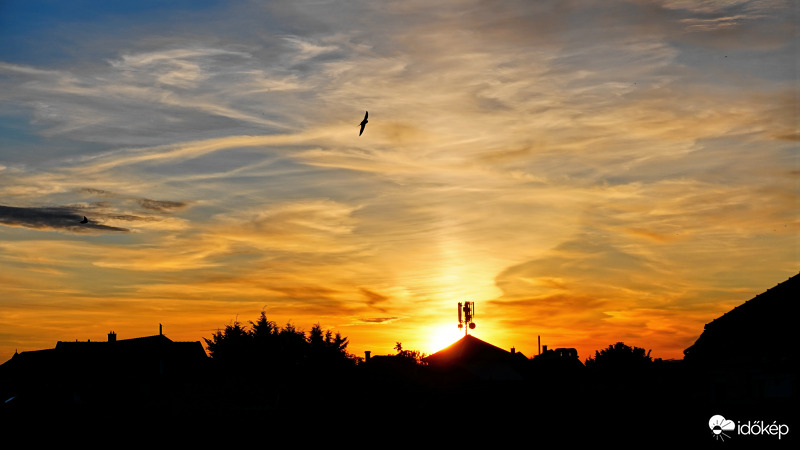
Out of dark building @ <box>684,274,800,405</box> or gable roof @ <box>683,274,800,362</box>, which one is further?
gable roof @ <box>683,274,800,362</box>

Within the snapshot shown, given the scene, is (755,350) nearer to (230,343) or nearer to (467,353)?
(467,353)

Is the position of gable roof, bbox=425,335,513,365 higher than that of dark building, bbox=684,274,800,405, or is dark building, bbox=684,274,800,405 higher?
gable roof, bbox=425,335,513,365

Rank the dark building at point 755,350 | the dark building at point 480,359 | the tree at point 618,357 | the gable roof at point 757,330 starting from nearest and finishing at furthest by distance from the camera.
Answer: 1. the dark building at point 755,350
2. the gable roof at point 757,330
3. the dark building at point 480,359
4. the tree at point 618,357

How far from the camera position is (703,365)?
3981cm

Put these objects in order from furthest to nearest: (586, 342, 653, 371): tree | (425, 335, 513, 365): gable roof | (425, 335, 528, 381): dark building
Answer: (586, 342, 653, 371): tree → (425, 335, 513, 365): gable roof → (425, 335, 528, 381): dark building

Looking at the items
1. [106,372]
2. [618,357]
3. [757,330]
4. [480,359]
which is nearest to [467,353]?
[480,359]

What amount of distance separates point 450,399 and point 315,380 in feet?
84.1

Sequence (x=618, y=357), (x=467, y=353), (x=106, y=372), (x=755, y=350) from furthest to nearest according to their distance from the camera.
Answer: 1. (x=618, y=357)
2. (x=467, y=353)
3. (x=106, y=372)
4. (x=755, y=350)

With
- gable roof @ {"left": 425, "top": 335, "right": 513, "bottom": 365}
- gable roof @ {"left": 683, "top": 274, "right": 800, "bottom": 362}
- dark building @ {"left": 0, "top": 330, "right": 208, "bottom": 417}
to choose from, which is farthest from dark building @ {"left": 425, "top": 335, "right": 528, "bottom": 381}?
gable roof @ {"left": 683, "top": 274, "right": 800, "bottom": 362}

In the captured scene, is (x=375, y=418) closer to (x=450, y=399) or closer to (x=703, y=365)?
(x=450, y=399)

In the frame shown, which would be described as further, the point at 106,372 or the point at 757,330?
the point at 106,372

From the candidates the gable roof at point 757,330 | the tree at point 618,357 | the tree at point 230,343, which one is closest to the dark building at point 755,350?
the gable roof at point 757,330

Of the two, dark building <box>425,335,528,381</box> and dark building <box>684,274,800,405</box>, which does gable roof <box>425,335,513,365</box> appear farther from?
dark building <box>684,274,800,405</box>

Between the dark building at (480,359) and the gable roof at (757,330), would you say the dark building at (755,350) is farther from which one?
the dark building at (480,359)
